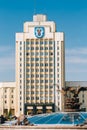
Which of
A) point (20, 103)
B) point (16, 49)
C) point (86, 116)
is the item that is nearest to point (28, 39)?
point (16, 49)

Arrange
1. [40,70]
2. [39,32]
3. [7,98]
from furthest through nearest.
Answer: [7,98], [39,32], [40,70]

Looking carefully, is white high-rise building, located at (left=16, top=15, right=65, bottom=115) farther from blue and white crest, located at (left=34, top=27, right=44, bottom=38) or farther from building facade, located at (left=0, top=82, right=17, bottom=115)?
building facade, located at (left=0, top=82, right=17, bottom=115)

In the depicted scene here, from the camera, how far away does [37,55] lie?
9162 centimetres

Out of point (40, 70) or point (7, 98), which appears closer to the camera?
point (40, 70)

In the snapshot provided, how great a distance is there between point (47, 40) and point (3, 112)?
17481 millimetres

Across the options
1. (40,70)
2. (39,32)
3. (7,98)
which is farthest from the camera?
(7,98)

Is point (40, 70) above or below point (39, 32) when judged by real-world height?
below

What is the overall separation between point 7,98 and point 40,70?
35.4 ft

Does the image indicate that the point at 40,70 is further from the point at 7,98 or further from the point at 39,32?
the point at 7,98

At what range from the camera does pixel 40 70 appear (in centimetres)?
9131

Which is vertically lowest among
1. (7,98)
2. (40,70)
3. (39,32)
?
(7,98)

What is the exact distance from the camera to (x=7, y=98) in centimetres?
9731

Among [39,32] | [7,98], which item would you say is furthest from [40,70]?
[7,98]

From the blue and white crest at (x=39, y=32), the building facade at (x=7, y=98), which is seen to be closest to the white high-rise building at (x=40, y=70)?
the blue and white crest at (x=39, y=32)
